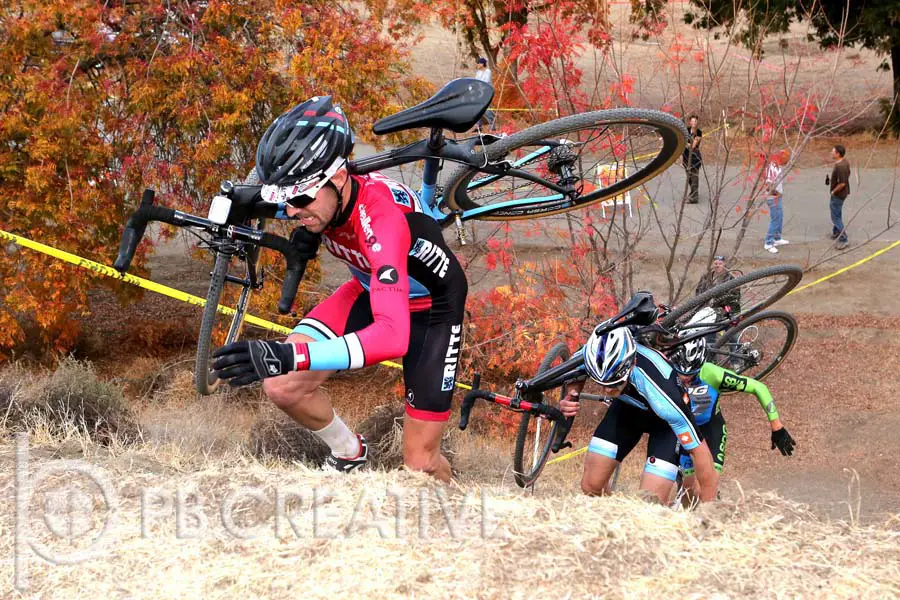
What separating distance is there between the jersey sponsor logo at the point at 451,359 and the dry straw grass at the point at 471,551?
1224 millimetres

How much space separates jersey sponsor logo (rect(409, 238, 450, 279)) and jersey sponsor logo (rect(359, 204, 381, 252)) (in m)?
0.45

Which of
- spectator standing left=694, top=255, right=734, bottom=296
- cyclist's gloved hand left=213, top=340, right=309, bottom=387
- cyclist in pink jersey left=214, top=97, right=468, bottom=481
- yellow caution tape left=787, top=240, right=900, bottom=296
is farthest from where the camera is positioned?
yellow caution tape left=787, top=240, right=900, bottom=296

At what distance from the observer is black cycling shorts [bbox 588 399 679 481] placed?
6602 mm

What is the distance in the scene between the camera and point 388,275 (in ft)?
15.7

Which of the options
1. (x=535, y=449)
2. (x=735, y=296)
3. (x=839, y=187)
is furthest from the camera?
(x=839, y=187)

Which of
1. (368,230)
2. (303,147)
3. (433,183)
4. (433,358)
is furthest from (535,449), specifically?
(303,147)

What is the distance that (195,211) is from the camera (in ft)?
36.0

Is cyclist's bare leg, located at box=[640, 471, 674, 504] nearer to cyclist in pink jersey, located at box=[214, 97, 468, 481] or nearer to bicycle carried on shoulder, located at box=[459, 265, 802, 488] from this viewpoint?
bicycle carried on shoulder, located at box=[459, 265, 802, 488]

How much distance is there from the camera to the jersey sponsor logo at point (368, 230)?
493 cm

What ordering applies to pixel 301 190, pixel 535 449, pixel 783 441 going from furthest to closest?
pixel 535 449 < pixel 783 441 < pixel 301 190

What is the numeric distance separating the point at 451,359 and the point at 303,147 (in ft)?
5.24

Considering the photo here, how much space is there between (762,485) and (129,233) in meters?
7.20

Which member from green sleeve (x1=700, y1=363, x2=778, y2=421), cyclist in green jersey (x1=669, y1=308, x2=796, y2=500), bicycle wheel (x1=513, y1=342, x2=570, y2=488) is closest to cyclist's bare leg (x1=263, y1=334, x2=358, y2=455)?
bicycle wheel (x1=513, y1=342, x2=570, y2=488)

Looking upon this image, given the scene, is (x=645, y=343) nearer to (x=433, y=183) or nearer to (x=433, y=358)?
(x=433, y=358)
